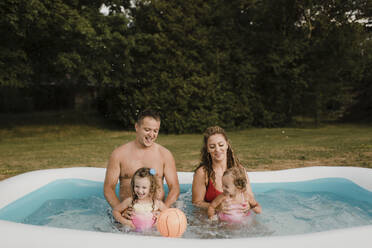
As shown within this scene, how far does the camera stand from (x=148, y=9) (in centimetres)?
1288

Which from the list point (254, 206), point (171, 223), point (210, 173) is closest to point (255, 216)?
point (254, 206)

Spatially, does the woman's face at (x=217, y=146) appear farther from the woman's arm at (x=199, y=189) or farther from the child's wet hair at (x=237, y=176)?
the child's wet hair at (x=237, y=176)

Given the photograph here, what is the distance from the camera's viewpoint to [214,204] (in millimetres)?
3451

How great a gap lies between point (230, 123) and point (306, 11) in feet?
18.2

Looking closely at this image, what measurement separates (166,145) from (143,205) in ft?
22.0

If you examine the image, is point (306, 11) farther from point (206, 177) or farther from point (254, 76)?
point (206, 177)

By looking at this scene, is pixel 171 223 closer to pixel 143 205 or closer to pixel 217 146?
pixel 143 205

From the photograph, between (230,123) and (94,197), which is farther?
(230,123)

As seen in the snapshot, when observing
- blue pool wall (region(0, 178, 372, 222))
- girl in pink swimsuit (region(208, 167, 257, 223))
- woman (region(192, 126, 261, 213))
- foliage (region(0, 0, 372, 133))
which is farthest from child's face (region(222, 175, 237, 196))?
foliage (region(0, 0, 372, 133))

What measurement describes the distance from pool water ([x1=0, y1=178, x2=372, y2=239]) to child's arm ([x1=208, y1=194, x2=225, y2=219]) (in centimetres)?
15

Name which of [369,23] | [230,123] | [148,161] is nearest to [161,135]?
[230,123]

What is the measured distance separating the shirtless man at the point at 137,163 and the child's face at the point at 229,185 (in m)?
0.74

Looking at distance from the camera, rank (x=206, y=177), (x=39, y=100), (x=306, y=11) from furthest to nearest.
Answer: (x=39, y=100) < (x=306, y=11) < (x=206, y=177)

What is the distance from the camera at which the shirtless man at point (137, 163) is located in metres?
3.65
